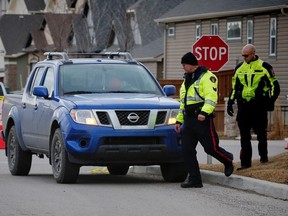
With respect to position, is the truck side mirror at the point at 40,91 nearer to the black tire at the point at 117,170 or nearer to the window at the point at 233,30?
the black tire at the point at 117,170

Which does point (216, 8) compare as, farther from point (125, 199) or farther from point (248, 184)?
point (125, 199)

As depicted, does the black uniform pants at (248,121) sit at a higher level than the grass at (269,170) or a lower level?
higher

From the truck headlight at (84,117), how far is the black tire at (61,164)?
0.43 meters

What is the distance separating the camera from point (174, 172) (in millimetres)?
16219

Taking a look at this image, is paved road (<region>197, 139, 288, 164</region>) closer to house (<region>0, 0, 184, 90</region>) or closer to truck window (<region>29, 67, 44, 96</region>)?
truck window (<region>29, 67, 44, 96</region>)

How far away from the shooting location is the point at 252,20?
4862 centimetres

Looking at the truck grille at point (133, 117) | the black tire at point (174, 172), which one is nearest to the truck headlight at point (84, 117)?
the truck grille at point (133, 117)

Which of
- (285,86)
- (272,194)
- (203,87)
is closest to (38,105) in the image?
(203,87)

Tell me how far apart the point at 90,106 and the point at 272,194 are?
123 inches

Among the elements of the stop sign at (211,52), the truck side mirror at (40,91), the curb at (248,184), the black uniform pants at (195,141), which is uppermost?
the stop sign at (211,52)

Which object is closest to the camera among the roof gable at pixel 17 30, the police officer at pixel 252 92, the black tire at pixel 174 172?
the police officer at pixel 252 92

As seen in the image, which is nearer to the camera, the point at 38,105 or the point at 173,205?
the point at 173,205

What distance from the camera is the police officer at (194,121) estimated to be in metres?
15.1

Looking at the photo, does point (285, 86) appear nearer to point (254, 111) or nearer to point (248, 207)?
point (254, 111)
